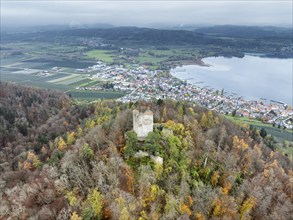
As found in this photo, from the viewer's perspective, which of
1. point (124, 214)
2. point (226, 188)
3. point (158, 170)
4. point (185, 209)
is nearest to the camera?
point (124, 214)

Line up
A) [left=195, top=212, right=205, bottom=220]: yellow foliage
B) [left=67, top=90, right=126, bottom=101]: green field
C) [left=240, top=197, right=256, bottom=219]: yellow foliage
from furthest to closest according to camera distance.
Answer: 1. [left=67, top=90, right=126, bottom=101]: green field
2. [left=240, top=197, right=256, bottom=219]: yellow foliage
3. [left=195, top=212, right=205, bottom=220]: yellow foliage

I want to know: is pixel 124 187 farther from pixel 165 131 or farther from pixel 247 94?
pixel 247 94

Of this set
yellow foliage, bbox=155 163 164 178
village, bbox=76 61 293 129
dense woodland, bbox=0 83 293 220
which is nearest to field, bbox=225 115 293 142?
village, bbox=76 61 293 129

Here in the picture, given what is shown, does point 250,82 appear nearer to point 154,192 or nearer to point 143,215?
point 154,192

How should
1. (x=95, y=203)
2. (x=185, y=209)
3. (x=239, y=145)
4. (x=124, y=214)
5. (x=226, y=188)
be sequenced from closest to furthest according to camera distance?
(x=124, y=214) → (x=95, y=203) → (x=185, y=209) → (x=226, y=188) → (x=239, y=145)

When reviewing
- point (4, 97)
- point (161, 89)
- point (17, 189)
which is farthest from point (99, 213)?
point (161, 89)

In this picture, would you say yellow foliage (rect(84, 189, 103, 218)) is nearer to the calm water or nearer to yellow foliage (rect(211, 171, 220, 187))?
yellow foliage (rect(211, 171, 220, 187))

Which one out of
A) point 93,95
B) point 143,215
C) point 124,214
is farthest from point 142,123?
point 93,95
